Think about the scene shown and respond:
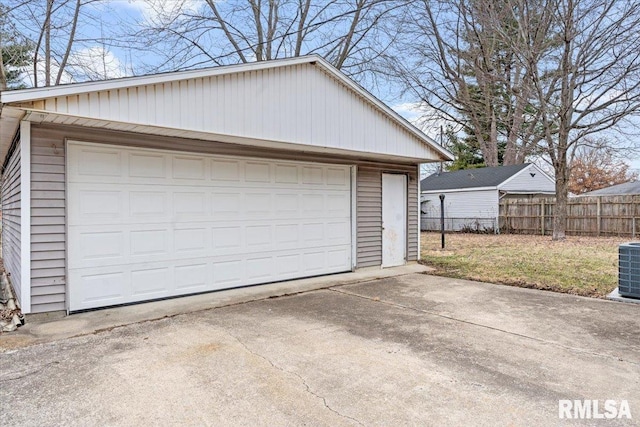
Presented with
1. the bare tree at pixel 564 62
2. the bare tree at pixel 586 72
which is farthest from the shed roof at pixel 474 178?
the bare tree at pixel 586 72

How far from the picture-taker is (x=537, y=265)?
28.3 ft

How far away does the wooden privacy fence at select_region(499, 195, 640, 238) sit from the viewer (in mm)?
14859

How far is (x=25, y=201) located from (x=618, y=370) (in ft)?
20.3

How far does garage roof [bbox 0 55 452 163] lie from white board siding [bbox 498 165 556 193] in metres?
12.3

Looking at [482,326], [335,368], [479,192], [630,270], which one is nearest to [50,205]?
[335,368]

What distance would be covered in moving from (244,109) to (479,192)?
53.0ft

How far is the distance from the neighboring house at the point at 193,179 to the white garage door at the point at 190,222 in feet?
0.06

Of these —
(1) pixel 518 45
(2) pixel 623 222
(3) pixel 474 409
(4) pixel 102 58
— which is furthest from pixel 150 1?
(2) pixel 623 222

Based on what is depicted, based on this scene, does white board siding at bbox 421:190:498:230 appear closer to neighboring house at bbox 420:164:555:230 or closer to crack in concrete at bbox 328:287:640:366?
neighboring house at bbox 420:164:555:230

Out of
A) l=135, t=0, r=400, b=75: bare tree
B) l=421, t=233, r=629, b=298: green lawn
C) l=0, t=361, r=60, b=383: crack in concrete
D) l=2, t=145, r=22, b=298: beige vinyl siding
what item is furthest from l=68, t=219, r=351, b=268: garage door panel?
l=135, t=0, r=400, b=75: bare tree

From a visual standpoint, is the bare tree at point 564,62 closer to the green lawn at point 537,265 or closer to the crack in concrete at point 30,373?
the green lawn at point 537,265

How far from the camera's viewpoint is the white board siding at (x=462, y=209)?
18.8m

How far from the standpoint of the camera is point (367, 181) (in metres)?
8.19

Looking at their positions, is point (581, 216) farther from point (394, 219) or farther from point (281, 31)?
point (281, 31)
